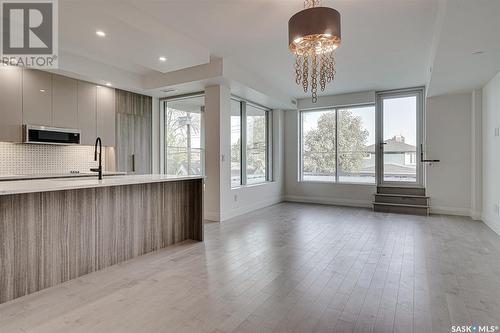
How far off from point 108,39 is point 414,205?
648 centimetres

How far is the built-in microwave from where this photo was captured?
419 cm

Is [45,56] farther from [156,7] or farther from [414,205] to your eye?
[414,205]

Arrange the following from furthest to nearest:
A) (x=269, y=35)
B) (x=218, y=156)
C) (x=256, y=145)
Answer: (x=256, y=145), (x=218, y=156), (x=269, y=35)

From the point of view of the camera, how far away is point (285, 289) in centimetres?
245

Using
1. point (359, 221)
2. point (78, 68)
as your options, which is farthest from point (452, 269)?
point (78, 68)

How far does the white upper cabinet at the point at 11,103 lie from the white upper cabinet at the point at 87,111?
878mm

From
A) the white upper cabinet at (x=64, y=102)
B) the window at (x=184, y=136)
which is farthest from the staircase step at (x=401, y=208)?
the white upper cabinet at (x=64, y=102)

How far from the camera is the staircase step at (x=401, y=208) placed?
5.96 m

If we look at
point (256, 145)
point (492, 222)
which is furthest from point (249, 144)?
point (492, 222)

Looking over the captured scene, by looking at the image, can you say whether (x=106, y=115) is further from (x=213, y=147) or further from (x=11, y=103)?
(x=213, y=147)

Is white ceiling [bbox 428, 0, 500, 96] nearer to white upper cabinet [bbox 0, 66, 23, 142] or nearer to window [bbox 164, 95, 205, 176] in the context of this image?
window [bbox 164, 95, 205, 176]

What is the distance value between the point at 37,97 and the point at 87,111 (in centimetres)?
80

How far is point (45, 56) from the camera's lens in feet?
13.5

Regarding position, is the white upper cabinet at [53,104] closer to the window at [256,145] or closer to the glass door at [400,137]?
the window at [256,145]
